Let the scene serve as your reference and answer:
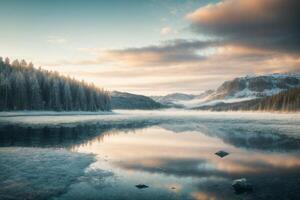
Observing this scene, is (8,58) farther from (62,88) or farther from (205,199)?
(205,199)

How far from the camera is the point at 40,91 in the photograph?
377 feet

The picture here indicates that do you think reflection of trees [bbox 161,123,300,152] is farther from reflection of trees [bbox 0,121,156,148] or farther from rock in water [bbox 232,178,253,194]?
reflection of trees [bbox 0,121,156,148]

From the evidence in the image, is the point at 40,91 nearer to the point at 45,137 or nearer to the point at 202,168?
the point at 45,137

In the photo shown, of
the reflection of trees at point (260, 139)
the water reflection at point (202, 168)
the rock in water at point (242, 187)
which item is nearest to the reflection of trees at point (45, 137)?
the water reflection at point (202, 168)

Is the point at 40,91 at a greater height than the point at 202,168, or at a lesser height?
greater

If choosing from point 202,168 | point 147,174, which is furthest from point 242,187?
point 147,174

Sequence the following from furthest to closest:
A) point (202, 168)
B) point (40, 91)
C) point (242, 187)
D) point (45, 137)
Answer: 1. point (40, 91)
2. point (45, 137)
3. point (202, 168)
4. point (242, 187)

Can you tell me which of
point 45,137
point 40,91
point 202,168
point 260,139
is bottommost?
point 202,168

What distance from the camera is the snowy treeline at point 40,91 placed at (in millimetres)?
103562

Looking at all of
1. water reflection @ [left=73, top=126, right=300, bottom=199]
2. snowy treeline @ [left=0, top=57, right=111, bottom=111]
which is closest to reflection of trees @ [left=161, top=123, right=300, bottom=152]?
water reflection @ [left=73, top=126, right=300, bottom=199]

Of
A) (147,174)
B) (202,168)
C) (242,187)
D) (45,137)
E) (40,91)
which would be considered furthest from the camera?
(40,91)

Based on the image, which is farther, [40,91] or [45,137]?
[40,91]

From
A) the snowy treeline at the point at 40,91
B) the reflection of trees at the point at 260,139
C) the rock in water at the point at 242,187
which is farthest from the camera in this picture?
the snowy treeline at the point at 40,91

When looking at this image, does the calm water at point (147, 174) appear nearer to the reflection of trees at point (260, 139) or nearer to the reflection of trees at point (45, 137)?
the reflection of trees at point (260, 139)
